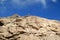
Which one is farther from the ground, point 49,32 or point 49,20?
point 49,20

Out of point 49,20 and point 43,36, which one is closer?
point 43,36

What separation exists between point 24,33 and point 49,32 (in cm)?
183

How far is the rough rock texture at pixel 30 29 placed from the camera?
44.9 feet

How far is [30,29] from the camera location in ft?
46.0

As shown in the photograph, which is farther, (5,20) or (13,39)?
(5,20)

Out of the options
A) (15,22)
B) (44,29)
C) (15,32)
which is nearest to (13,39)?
(15,32)

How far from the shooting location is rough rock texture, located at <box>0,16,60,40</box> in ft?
44.9

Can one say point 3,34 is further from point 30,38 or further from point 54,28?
point 54,28

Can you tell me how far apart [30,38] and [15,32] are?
1.27m

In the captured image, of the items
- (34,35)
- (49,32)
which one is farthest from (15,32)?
(49,32)

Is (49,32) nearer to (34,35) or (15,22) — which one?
(34,35)

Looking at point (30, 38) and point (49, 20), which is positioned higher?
point (49, 20)

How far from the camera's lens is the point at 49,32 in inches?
547

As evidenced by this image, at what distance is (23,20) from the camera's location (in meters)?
14.7
